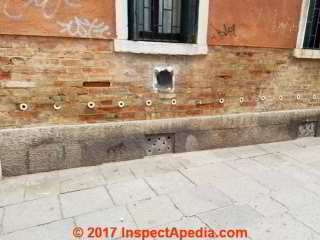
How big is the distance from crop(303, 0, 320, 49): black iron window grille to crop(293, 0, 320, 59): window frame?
89 millimetres

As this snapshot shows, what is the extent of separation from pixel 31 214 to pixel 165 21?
10.1 ft

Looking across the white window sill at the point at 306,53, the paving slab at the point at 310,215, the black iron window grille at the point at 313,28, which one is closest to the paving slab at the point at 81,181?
the paving slab at the point at 310,215

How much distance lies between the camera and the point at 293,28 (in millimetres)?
4410

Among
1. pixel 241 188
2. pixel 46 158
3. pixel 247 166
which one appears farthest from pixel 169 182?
pixel 46 158

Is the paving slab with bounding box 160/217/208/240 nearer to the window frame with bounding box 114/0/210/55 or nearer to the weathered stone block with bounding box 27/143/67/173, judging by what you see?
the weathered stone block with bounding box 27/143/67/173

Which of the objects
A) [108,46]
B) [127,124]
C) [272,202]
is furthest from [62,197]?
[272,202]

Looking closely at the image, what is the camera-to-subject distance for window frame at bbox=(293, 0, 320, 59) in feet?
14.4

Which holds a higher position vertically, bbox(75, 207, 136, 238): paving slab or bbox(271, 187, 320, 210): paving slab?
bbox(271, 187, 320, 210): paving slab

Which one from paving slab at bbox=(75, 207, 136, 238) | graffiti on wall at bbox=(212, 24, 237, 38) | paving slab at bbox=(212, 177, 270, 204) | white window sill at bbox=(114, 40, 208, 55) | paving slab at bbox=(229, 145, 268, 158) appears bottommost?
paving slab at bbox=(75, 207, 136, 238)

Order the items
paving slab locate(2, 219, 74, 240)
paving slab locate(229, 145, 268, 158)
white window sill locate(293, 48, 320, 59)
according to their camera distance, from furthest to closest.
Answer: white window sill locate(293, 48, 320, 59) → paving slab locate(229, 145, 268, 158) → paving slab locate(2, 219, 74, 240)

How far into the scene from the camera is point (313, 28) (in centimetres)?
465

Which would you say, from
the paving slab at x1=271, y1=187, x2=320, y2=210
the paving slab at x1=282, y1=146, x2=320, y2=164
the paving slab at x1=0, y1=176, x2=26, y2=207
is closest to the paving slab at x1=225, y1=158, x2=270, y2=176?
the paving slab at x1=271, y1=187, x2=320, y2=210

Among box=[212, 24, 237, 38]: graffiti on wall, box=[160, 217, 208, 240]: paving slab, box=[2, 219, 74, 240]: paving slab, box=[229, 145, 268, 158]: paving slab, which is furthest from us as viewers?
box=[229, 145, 268, 158]: paving slab

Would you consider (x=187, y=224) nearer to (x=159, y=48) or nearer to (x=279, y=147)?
(x=159, y=48)
